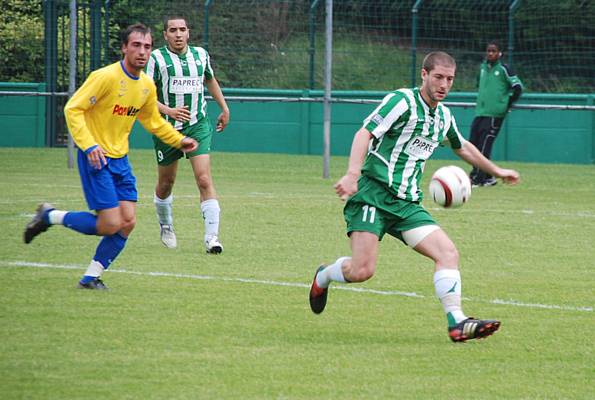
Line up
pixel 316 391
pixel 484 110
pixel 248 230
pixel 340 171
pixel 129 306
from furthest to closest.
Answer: pixel 340 171, pixel 484 110, pixel 248 230, pixel 129 306, pixel 316 391

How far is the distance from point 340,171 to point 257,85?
645 centimetres

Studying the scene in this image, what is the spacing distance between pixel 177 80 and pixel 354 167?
4767 millimetres

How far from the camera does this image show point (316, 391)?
Answer: 222 inches

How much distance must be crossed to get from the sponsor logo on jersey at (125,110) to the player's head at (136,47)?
0.26 meters

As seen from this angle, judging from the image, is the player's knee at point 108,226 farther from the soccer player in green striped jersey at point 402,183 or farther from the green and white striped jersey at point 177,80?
the green and white striped jersey at point 177,80

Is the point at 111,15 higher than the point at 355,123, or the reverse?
the point at 111,15

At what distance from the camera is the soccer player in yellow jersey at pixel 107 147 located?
819 cm

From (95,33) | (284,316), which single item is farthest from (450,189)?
(95,33)

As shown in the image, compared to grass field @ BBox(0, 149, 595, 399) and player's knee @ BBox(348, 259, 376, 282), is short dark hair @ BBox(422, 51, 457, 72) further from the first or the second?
grass field @ BBox(0, 149, 595, 399)

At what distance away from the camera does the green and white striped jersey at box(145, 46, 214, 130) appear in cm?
1108

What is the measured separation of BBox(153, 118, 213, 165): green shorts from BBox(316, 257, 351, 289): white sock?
3.49 m

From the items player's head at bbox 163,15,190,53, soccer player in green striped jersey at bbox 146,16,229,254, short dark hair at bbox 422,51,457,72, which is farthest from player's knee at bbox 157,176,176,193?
short dark hair at bbox 422,51,457,72

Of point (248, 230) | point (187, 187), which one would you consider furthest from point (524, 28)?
point (248, 230)

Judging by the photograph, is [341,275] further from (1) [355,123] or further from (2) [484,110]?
(1) [355,123]
